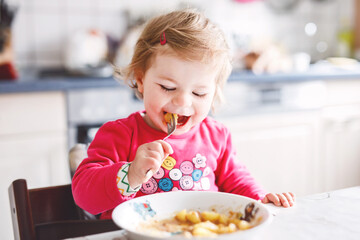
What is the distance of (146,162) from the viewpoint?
71 centimetres

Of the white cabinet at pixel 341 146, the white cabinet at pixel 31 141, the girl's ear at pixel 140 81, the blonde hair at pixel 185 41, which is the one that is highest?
the blonde hair at pixel 185 41

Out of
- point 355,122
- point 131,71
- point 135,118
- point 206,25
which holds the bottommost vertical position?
point 355,122

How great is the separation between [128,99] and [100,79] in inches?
6.2

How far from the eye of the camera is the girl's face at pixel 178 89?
91 centimetres

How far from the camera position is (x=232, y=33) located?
2.76 m

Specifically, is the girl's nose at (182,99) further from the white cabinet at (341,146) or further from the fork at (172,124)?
the white cabinet at (341,146)

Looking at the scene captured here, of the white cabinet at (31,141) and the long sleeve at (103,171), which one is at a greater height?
the long sleeve at (103,171)

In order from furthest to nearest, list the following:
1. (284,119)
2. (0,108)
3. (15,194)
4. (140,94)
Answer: (284,119), (0,108), (140,94), (15,194)

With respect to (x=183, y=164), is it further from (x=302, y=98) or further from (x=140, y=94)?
(x=302, y=98)

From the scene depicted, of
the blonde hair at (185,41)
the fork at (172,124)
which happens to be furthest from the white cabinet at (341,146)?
the fork at (172,124)

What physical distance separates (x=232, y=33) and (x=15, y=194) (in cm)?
220

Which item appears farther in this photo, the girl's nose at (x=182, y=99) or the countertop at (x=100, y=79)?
the countertop at (x=100, y=79)

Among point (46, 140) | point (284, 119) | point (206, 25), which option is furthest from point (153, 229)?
point (284, 119)

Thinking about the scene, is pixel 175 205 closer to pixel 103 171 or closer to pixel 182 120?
pixel 103 171
